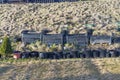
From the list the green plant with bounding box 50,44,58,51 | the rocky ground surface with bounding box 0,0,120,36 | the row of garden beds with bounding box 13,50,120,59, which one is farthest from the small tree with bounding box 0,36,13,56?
the rocky ground surface with bounding box 0,0,120,36

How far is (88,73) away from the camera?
1580 centimetres

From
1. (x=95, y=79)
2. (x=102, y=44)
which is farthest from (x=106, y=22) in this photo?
(x=95, y=79)

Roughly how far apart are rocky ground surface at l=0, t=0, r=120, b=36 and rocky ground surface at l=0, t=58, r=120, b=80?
16.3 feet

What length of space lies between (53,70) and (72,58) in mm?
2201

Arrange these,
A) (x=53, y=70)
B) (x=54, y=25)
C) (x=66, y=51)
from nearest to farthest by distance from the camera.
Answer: (x=53, y=70) → (x=66, y=51) → (x=54, y=25)

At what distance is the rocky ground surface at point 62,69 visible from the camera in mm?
15438

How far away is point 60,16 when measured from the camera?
25.2m

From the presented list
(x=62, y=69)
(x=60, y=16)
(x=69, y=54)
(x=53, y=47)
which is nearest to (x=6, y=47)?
(x=53, y=47)

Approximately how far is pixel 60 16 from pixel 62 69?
30.0 ft

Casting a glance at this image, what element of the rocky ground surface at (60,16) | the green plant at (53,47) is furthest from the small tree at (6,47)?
the rocky ground surface at (60,16)

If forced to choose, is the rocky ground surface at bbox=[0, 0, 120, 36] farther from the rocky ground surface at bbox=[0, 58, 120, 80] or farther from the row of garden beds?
the rocky ground surface at bbox=[0, 58, 120, 80]

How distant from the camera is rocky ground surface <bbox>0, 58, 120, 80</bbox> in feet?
50.6

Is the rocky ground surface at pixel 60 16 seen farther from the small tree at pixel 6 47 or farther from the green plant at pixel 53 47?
the small tree at pixel 6 47

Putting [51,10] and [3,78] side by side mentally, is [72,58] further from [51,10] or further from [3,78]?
[51,10]
